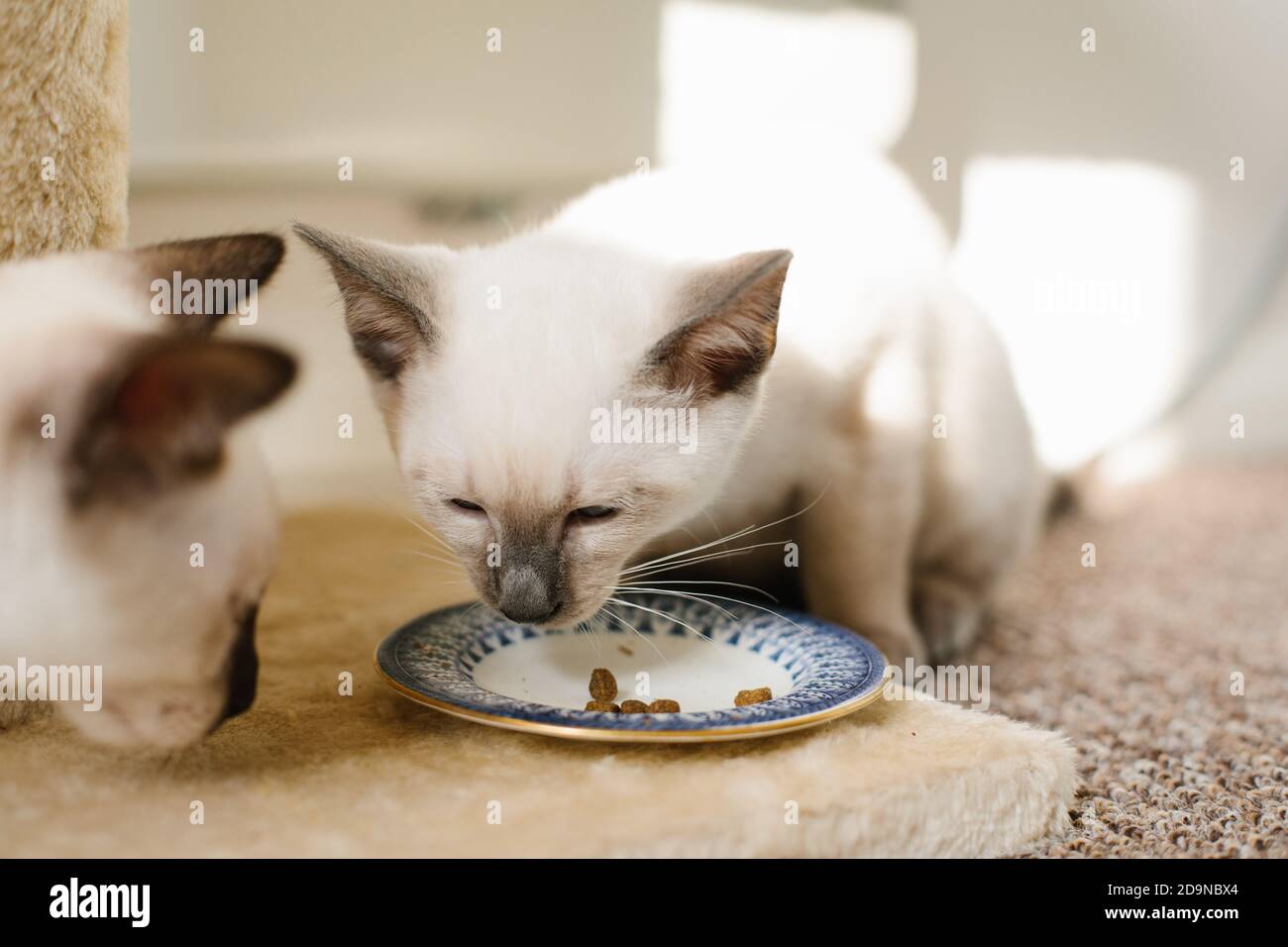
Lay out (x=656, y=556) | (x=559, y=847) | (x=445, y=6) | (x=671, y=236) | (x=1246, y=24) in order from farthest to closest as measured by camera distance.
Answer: (x=1246, y=24)
(x=445, y=6)
(x=656, y=556)
(x=671, y=236)
(x=559, y=847)

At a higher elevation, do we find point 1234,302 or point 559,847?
point 1234,302

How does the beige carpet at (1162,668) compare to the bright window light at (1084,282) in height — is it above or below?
below

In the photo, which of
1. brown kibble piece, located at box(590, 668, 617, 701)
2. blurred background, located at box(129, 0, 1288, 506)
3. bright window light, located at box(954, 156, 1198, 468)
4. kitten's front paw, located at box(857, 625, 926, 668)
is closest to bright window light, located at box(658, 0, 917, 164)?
blurred background, located at box(129, 0, 1288, 506)

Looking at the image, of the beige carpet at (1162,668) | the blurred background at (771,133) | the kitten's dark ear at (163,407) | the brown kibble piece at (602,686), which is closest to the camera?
the kitten's dark ear at (163,407)

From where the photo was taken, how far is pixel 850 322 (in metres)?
1.69

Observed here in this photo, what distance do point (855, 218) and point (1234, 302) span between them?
8.11 feet

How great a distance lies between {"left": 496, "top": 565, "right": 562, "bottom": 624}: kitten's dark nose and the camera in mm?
1269

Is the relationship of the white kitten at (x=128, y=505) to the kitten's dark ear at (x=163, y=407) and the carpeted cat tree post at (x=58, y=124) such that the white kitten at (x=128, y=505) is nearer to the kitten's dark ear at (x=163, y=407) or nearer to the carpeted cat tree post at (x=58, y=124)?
the kitten's dark ear at (x=163, y=407)

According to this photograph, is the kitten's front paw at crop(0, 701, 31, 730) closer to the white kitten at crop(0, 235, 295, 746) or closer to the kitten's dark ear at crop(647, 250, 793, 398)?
the white kitten at crop(0, 235, 295, 746)

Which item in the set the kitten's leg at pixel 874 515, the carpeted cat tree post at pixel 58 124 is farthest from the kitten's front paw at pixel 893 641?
the carpeted cat tree post at pixel 58 124

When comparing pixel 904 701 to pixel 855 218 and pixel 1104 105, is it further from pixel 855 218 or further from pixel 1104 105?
pixel 1104 105

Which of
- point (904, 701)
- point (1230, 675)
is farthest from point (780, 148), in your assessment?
point (1230, 675)

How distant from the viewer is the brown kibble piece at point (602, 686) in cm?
145

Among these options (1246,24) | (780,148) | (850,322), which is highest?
(1246,24)
